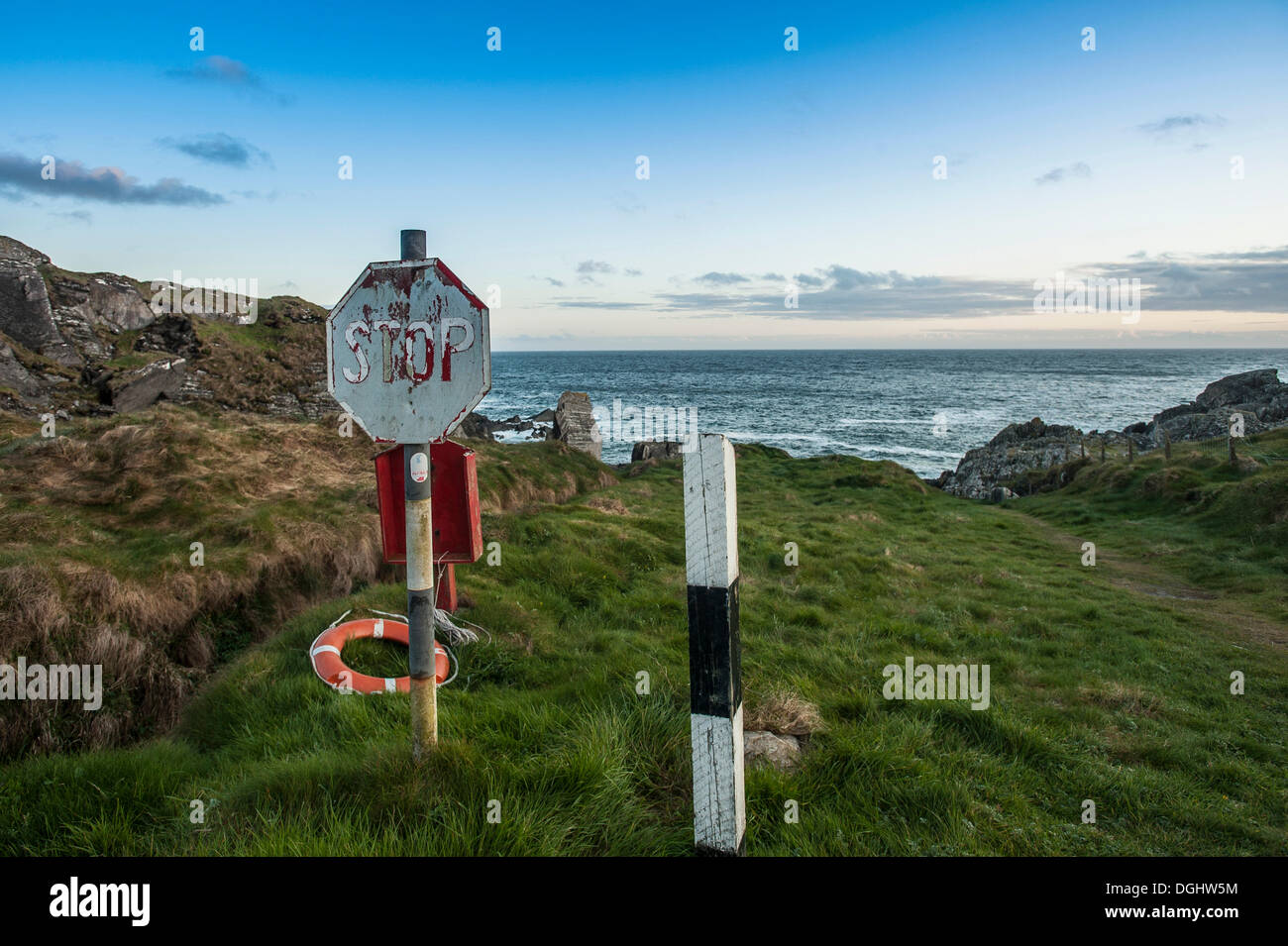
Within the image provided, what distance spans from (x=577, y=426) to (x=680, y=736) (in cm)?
2550

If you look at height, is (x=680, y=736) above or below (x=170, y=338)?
below

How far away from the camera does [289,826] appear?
2.93 m

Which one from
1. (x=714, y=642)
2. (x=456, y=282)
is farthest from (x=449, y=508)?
(x=714, y=642)

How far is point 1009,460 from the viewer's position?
32.3 metres

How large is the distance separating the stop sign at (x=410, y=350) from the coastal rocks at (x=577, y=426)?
24.5 metres

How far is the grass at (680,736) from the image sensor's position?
326 cm

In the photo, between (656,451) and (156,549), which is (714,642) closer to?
(156,549)

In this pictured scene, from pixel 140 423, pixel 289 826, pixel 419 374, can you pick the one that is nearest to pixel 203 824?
pixel 289 826

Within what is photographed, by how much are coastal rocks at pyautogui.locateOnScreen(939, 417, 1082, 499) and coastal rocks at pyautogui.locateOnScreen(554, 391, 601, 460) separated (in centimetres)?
1669

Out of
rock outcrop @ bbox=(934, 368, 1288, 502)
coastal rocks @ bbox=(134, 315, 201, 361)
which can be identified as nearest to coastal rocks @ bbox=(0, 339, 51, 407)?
coastal rocks @ bbox=(134, 315, 201, 361)

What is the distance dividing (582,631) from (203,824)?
3.92 meters

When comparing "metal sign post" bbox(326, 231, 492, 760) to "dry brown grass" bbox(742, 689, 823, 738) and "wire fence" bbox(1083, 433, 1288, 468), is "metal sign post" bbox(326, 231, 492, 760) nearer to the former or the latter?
"dry brown grass" bbox(742, 689, 823, 738)

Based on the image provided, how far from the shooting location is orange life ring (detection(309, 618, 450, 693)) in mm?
4961
